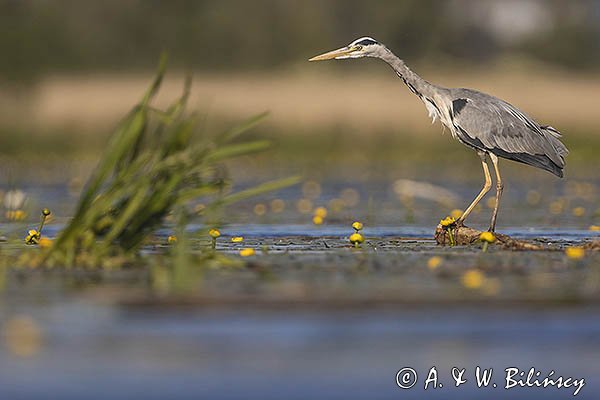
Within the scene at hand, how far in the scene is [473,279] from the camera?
5422mm

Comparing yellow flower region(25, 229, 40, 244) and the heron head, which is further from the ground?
the heron head

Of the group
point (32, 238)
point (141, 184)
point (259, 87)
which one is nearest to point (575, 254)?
point (141, 184)

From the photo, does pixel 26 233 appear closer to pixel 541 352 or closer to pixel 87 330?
pixel 87 330

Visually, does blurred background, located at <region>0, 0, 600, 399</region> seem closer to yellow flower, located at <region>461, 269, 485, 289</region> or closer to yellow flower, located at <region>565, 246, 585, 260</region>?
yellow flower, located at <region>461, 269, 485, 289</region>

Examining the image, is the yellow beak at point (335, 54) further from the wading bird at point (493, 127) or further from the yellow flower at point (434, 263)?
the yellow flower at point (434, 263)

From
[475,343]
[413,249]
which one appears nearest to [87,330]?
[475,343]

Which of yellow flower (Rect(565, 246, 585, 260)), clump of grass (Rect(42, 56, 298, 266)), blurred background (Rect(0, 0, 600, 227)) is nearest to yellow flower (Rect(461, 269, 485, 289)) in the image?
yellow flower (Rect(565, 246, 585, 260))

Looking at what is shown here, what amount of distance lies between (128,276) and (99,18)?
16.6 m

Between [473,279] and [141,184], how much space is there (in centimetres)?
161

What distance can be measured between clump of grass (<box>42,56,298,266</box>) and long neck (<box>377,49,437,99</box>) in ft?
11.2

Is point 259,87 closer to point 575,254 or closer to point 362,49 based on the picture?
point 362,49

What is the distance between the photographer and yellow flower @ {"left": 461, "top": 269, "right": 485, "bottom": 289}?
526cm

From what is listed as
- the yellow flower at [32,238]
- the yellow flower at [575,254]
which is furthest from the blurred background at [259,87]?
the yellow flower at [575,254]

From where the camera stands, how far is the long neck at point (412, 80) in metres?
9.18
